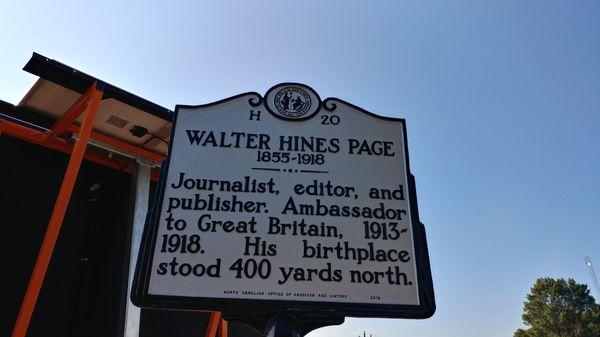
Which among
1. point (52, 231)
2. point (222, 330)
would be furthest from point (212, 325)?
point (52, 231)

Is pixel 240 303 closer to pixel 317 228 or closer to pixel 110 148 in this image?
pixel 317 228

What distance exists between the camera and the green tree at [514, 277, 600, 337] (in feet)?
137

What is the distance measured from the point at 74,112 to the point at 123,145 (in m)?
1.74

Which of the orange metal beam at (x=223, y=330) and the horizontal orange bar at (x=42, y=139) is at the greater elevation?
the horizontal orange bar at (x=42, y=139)

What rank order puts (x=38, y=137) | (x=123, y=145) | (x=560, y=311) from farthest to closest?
(x=560, y=311), (x=123, y=145), (x=38, y=137)

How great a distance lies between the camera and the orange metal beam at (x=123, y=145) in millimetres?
10724

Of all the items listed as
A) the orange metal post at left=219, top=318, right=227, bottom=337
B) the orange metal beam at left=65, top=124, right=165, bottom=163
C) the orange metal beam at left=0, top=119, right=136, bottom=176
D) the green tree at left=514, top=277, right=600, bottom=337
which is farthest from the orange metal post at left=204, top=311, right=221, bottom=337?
the green tree at left=514, top=277, right=600, bottom=337

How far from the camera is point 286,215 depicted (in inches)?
118

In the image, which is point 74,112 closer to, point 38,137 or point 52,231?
point 38,137

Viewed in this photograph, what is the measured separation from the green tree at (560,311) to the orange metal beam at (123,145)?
45586 millimetres

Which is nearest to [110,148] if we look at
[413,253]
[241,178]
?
[241,178]

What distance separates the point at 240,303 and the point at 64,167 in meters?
9.96

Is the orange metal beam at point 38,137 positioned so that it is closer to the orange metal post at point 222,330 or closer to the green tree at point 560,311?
the orange metal post at point 222,330

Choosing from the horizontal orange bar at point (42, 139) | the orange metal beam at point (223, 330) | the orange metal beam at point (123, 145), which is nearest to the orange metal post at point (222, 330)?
the orange metal beam at point (223, 330)
